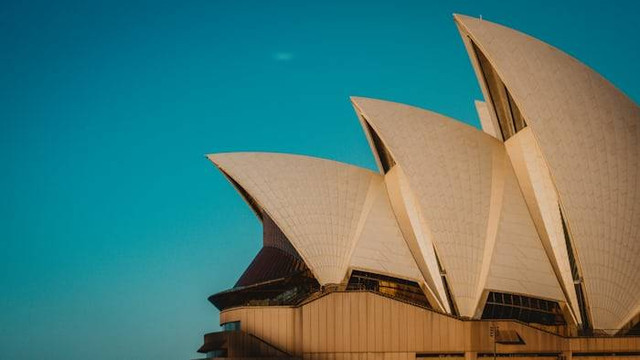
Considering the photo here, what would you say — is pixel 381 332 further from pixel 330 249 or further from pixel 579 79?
pixel 579 79

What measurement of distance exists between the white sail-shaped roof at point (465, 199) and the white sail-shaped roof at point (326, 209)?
285cm

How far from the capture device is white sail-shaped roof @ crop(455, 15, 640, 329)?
44.0 metres

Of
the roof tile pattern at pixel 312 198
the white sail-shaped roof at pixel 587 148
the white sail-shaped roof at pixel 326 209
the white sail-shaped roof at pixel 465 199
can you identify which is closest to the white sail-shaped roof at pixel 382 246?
the white sail-shaped roof at pixel 326 209

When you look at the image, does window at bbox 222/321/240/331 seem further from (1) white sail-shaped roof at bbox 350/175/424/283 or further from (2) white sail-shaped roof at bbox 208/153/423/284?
(1) white sail-shaped roof at bbox 350/175/424/283

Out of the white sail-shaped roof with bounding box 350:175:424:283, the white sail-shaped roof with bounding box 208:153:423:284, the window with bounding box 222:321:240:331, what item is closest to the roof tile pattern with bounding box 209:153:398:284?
the white sail-shaped roof with bounding box 208:153:423:284

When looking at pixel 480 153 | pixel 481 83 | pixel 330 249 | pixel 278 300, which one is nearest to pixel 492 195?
pixel 480 153

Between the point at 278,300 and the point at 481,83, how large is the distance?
53.0 ft

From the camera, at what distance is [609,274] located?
4397cm

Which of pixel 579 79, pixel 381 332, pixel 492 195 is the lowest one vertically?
pixel 381 332

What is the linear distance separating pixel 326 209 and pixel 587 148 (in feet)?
46.4

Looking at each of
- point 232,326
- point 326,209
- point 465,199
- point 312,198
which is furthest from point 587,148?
point 232,326

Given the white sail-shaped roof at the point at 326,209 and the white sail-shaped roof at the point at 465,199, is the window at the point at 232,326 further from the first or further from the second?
the white sail-shaped roof at the point at 465,199

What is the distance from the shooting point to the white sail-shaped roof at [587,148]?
1731 inches

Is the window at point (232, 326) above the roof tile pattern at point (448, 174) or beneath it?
beneath
